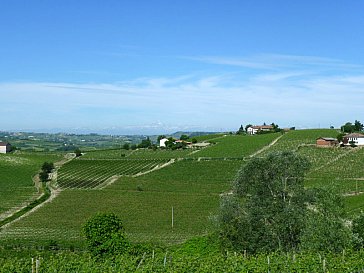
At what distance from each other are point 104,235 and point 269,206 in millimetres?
11054

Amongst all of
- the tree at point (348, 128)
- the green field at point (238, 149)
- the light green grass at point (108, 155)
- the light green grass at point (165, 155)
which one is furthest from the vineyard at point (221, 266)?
the tree at point (348, 128)

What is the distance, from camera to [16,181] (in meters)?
81.5

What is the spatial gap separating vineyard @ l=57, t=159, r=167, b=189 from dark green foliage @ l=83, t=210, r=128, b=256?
45371 mm

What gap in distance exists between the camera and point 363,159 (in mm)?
85062

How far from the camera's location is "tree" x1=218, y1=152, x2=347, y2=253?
28.2 meters

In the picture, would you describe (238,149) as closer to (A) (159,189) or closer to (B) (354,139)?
(B) (354,139)

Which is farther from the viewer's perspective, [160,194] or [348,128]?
[348,128]

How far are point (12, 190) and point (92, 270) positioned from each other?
189 feet

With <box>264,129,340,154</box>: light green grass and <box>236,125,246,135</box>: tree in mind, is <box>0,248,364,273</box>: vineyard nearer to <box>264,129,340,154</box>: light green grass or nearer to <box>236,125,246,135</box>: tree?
<box>264,129,340,154</box>: light green grass

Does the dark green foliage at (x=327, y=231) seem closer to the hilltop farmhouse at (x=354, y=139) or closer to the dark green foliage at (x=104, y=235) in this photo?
the dark green foliage at (x=104, y=235)

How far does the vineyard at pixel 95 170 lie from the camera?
77.9 meters

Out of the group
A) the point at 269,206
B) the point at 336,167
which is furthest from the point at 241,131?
the point at 269,206

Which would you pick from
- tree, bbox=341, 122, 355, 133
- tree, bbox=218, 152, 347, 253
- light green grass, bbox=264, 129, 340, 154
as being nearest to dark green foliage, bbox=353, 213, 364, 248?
tree, bbox=218, 152, 347, 253

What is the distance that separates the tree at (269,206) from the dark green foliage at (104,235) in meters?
6.71
